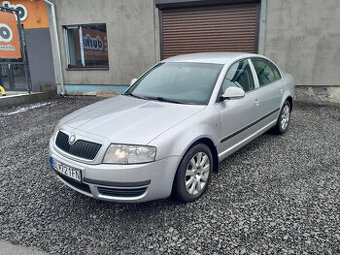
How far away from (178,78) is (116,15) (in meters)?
6.45

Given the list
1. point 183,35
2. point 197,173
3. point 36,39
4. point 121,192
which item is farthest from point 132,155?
point 36,39

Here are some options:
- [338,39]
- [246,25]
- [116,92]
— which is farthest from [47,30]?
[338,39]

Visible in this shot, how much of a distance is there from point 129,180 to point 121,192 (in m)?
0.17

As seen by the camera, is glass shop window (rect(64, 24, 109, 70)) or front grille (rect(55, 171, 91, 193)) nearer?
front grille (rect(55, 171, 91, 193))

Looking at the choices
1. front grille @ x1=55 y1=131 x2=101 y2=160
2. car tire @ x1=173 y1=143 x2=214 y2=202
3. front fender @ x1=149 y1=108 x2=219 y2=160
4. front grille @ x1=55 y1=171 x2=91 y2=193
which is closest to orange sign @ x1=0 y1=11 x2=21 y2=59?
front grille @ x1=55 y1=131 x2=101 y2=160

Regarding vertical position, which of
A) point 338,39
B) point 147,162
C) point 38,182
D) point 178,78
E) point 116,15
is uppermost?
point 116,15

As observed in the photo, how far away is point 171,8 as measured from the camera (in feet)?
28.5

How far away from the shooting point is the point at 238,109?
11.8 feet

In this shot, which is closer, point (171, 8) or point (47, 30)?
point (171, 8)

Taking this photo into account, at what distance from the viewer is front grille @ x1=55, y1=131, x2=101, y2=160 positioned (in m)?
2.63

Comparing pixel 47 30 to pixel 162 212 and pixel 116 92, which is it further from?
pixel 162 212

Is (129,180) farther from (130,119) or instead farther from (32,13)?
(32,13)

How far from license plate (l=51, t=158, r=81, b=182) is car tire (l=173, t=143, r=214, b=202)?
96cm

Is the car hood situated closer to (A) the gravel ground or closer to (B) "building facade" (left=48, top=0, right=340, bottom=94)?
(A) the gravel ground
